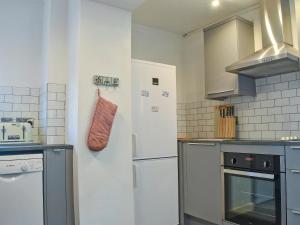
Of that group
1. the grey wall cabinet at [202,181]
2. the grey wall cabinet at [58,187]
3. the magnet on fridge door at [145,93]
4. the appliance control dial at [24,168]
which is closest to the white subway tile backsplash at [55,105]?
the grey wall cabinet at [58,187]

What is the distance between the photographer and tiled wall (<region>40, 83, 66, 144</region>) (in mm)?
2443

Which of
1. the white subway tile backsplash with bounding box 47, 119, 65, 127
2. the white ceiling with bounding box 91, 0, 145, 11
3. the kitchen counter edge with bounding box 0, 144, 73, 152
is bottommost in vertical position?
the kitchen counter edge with bounding box 0, 144, 73, 152

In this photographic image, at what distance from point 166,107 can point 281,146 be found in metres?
1.18

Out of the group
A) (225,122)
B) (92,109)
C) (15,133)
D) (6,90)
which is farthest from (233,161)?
(6,90)

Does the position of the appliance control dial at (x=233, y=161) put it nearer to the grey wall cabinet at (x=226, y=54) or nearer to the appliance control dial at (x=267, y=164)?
the appliance control dial at (x=267, y=164)

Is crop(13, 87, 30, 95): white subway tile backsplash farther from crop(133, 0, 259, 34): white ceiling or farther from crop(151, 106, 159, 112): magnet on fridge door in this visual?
crop(133, 0, 259, 34): white ceiling

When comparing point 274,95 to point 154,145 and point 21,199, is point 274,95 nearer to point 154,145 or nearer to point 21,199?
point 154,145

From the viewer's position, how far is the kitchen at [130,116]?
2.21 metres

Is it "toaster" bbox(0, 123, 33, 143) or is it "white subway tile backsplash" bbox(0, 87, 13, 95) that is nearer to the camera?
"toaster" bbox(0, 123, 33, 143)

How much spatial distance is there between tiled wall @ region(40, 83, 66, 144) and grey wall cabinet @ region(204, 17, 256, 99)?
5.48 ft

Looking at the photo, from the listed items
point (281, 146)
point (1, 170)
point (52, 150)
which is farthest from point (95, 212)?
point (281, 146)

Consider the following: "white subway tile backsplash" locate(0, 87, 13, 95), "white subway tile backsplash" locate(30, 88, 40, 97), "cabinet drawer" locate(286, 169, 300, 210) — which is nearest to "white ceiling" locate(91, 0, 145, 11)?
"white subway tile backsplash" locate(30, 88, 40, 97)

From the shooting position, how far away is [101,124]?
7.49 feet

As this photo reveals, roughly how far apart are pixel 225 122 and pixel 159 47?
135 cm
